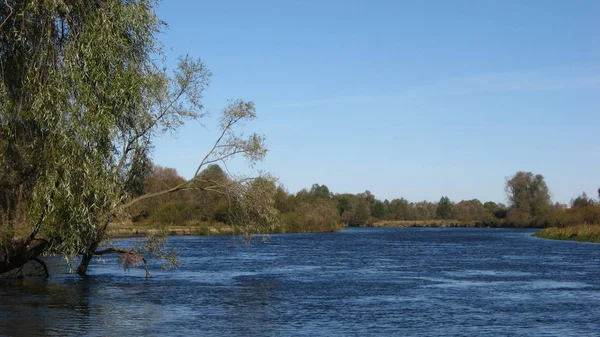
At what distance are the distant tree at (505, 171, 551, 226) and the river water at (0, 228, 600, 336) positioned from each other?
9818cm

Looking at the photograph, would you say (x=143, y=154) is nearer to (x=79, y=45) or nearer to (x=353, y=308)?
(x=353, y=308)

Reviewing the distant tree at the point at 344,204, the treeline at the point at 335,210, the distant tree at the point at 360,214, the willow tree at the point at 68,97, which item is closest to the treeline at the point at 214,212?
the treeline at the point at 335,210

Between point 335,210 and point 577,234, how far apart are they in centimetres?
4505

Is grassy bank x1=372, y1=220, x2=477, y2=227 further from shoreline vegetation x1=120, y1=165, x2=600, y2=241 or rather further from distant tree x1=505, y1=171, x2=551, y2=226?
distant tree x1=505, y1=171, x2=551, y2=226

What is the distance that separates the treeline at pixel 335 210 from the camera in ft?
220

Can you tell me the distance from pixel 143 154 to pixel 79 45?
14.6 metres

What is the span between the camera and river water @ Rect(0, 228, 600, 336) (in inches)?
807

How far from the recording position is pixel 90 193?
1445 centimetres

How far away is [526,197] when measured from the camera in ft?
465

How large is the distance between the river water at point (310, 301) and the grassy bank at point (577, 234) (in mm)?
31927

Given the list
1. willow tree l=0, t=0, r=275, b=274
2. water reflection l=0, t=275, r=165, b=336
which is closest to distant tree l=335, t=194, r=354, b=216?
water reflection l=0, t=275, r=165, b=336

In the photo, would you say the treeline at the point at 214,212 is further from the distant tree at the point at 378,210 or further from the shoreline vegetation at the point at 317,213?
the distant tree at the point at 378,210

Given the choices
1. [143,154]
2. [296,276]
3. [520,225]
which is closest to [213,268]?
[296,276]

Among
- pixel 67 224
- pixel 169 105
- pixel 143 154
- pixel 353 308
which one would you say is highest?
pixel 169 105
